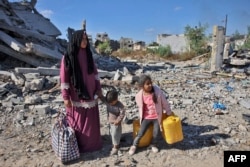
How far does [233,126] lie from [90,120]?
240 centimetres

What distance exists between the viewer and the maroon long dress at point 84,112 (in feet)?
12.3

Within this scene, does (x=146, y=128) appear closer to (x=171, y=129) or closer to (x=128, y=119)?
(x=171, y=129)

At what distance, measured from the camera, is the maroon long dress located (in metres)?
3.73

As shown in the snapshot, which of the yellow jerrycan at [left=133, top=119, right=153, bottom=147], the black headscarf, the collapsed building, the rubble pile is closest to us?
the black headscarf

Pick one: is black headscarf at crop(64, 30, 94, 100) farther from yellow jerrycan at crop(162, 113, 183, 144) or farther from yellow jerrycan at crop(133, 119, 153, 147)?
yellow jerrycan at crop(162, 113, 183, 144)

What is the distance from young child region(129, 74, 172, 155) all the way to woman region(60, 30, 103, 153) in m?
0.55

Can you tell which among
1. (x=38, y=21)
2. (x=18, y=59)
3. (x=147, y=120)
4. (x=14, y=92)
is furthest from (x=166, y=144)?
(x=38, y=21)

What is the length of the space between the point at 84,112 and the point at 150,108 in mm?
840

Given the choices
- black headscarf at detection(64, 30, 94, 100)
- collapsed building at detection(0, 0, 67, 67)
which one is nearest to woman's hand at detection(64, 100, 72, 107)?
black headscarf at detection(64, 30, 94, 100)

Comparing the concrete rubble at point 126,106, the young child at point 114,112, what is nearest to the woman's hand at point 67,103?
the young child at point 114,112

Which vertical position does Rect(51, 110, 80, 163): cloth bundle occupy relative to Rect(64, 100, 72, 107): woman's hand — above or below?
below

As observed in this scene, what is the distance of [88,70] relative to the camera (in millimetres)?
3781

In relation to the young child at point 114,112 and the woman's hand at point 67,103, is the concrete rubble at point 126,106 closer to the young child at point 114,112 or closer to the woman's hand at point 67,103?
the young child at point 114,112

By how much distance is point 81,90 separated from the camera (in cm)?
369
